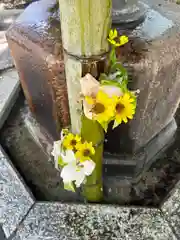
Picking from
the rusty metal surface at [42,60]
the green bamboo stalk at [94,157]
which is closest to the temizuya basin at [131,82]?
the rusty metal surface at [42,60]

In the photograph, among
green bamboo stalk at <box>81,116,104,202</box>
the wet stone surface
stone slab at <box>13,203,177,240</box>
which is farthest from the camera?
the wet stone surface

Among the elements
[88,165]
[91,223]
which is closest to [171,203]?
[91,223]

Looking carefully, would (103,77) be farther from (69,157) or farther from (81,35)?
(69,157)

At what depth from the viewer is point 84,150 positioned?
1397 mm

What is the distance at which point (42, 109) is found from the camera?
A: 1937mm

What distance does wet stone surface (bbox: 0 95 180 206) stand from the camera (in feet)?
6.25

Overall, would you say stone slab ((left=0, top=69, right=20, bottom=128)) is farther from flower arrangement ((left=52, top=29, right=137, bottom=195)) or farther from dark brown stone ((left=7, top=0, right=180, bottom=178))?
flower arrangement ((left=52, top=29, right=137, bottom=195))

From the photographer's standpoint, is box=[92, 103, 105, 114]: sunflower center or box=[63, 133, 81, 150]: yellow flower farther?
box=[63, 133, 81, 150]: yellow flower

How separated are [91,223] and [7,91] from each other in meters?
1.25

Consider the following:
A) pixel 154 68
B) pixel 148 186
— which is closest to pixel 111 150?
pixel 148 186

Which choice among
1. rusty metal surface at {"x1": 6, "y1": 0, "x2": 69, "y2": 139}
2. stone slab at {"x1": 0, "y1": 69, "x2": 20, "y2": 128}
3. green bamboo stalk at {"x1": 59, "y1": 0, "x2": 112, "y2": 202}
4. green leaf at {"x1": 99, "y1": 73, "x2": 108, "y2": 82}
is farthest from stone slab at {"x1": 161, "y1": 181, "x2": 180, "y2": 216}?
stone slab at {"x1": 0, "y1": 69, "x2": 20, "y2": 128}

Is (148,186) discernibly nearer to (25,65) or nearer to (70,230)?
(70,230)

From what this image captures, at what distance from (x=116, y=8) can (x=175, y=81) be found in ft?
1.68

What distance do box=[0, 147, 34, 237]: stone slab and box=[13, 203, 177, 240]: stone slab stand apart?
0.15ft
